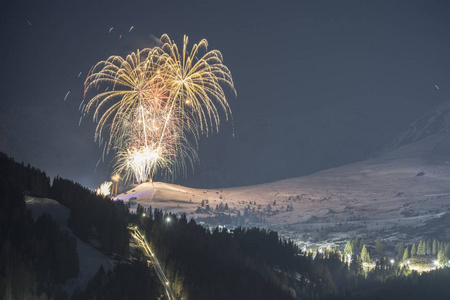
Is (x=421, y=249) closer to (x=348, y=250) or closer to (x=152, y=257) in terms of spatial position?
(x=348, y=250)

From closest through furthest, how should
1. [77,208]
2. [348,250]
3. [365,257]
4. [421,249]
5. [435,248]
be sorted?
[77,208]
[365,257]
[421,249]
[435,248]
[348,250]

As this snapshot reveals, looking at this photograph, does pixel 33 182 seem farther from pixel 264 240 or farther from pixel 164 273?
pixel 264 240

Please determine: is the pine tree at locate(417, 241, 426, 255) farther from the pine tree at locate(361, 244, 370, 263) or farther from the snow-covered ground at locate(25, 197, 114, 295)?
the snow-covered ground at locate(25, 197, 114, 295)

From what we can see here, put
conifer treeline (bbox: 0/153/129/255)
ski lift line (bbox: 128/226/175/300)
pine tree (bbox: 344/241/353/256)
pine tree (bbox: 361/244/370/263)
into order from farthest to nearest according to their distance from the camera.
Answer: pine tree (bbox: 344/241/353/256), pine tree (bbox: 361/244/370/263), ski lift line (bbox: 128/226/175/300), conifer treeline (bbox: 0/153/129/255)

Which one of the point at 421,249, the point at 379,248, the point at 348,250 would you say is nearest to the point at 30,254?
the point at 348,250

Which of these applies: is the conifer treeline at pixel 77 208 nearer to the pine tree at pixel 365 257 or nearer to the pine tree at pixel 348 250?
the pine tree at pixel 365 257

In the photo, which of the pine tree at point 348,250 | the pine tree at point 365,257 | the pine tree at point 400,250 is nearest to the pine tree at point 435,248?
the pine tree at point 400,250

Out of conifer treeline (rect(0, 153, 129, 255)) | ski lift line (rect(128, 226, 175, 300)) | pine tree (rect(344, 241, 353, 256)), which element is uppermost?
conifer treeline (rect(0, 153, 129, 255))

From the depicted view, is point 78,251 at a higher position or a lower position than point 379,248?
higher

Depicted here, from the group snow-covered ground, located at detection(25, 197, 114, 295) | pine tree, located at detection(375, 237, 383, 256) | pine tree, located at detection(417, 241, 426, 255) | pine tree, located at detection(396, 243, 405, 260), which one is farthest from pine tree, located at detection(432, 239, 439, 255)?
snow-covered ground, located at detection(25, 197, 114, 295)
